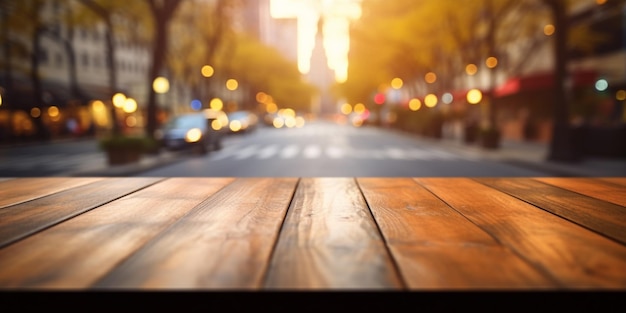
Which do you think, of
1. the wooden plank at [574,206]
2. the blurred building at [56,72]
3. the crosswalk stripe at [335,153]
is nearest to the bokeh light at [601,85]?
the crosswalk stripe at [335,153]

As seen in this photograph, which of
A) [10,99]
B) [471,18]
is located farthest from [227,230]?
[10,99]

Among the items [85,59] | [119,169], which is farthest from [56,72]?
[119,169]

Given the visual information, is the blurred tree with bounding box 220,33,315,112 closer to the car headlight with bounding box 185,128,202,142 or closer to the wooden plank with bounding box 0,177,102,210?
the car headlight with bounding box 185,128,202,142

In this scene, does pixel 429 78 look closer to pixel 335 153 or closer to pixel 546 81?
pixel 546 81

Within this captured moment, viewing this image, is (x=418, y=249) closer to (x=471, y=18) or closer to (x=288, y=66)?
(x=471, y=18)

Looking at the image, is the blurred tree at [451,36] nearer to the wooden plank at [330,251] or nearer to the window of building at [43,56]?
the wooden plank at [330,251]

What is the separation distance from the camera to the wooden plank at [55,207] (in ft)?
6.40

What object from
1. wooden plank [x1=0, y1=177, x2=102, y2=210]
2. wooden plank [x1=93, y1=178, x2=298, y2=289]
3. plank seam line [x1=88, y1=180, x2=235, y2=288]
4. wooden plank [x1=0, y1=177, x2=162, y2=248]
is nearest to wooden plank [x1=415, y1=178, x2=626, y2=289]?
wooden plank [x1=93, y1=178, x2=298, y2=289]

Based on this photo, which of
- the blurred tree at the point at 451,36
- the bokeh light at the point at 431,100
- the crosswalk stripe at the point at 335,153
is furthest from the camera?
the bokeh light at the point at 431,100

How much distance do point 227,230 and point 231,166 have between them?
14.2 m

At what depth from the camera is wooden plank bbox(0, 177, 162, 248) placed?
1.95 m

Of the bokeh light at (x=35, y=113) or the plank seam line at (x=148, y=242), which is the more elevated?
the bokeh light at (x=35, y=113)

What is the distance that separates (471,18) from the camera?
87.8 ft
